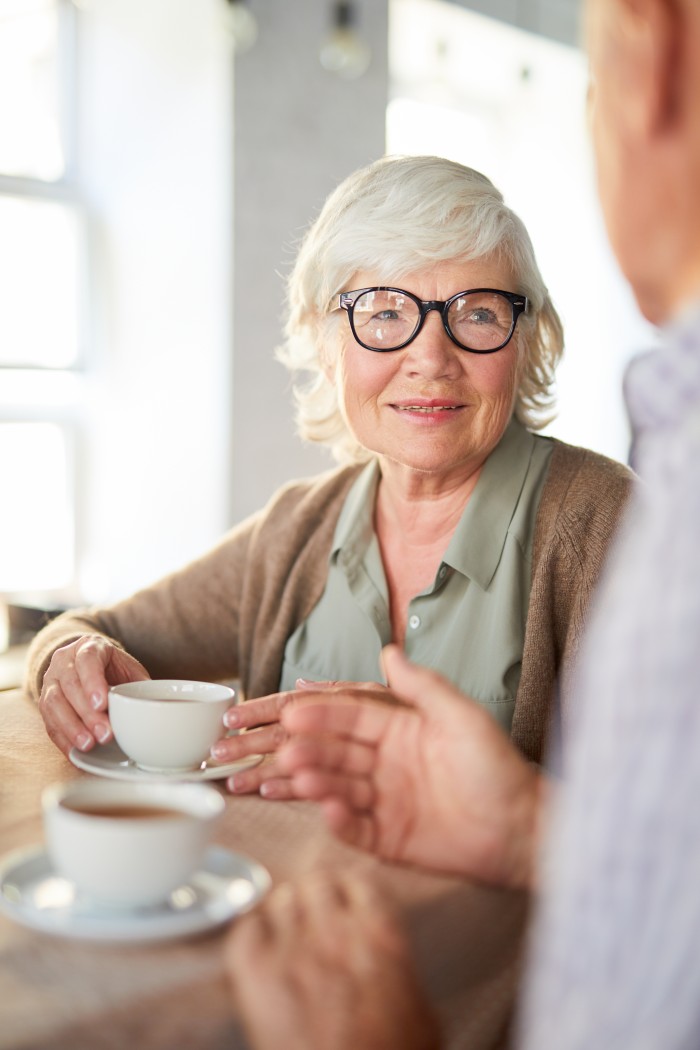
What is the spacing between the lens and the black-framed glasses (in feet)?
5.10

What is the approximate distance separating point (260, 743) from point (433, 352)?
25.3 inches

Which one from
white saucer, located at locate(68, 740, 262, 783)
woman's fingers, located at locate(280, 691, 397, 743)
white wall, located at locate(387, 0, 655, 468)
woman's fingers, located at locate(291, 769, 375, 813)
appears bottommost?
white saucer, located at locate(68, 740, 262, 783)

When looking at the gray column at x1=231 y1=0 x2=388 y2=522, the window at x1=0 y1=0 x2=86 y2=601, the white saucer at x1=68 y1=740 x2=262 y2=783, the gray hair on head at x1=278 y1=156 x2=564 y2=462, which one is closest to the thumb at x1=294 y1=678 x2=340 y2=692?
the white saucer at x1=68 y1=740 x2=262 y2=783

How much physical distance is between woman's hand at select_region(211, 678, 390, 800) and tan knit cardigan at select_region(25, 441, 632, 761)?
1.02 ft

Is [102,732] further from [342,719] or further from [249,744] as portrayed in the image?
[342,719]

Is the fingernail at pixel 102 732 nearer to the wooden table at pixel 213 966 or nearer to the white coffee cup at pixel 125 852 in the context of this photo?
the wooden table at pixel 213 966

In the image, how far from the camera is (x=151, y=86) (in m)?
3.28

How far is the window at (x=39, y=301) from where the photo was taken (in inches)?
133

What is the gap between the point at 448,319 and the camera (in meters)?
1.56

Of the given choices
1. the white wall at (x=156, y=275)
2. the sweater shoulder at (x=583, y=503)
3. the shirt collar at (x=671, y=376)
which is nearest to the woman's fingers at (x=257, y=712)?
the sweater shoulder at (x=583, y=503)

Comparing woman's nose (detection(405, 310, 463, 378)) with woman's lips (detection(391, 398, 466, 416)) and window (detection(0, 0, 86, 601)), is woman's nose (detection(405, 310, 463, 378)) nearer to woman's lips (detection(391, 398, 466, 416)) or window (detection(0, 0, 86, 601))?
woman's lips (detection(391, 398, 466, 416))

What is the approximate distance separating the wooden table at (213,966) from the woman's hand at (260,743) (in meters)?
0.02

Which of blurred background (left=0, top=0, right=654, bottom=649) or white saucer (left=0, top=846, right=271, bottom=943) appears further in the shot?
blurred background (left=0, top=0, right=654, bottom=649)

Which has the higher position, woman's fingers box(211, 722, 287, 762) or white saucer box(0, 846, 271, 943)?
white saucer box(0, 846, 271, 943)
